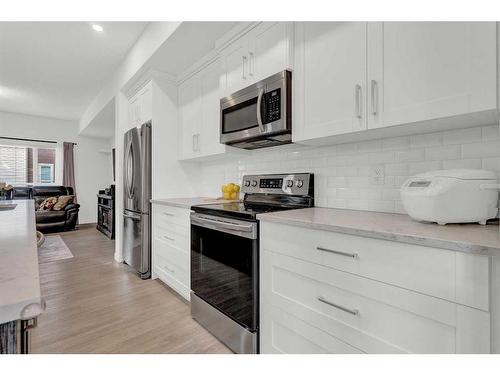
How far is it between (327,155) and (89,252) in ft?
12.8

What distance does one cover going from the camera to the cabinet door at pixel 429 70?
1.01 meters

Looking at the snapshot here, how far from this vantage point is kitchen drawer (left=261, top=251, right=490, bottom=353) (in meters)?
0.83

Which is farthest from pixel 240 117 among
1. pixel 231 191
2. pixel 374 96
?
pixel 374 96

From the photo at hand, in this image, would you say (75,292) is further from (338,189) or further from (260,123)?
(338,189)

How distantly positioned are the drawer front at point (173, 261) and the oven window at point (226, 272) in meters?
0.23

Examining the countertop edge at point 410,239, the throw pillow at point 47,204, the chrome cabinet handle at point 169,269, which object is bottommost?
the chrome cabinet handle at point 169,269

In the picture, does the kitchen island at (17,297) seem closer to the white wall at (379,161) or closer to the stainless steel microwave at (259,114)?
the stainless steel microwave at (259,114)

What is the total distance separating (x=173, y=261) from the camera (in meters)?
2.43

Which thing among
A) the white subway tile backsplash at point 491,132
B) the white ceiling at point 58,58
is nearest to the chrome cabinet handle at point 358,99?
the white subway tile backsplash at point 491,132

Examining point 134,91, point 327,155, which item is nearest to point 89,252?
point 134,91

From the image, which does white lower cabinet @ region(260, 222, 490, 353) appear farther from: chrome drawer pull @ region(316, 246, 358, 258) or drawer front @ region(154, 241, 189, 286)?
drawer front @ region(154, 241, 189, 286)

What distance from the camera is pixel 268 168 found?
2.35 m

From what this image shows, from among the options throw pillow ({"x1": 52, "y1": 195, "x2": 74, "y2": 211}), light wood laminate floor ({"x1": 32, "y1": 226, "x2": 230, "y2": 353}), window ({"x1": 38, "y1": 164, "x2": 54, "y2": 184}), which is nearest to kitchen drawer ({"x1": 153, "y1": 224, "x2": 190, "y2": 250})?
light wood laminate floor ({"x1": 32, "y1": 226, "x2": 230, "y2": 353})

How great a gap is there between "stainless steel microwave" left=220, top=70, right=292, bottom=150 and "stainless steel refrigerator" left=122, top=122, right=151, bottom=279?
113 centimetres
